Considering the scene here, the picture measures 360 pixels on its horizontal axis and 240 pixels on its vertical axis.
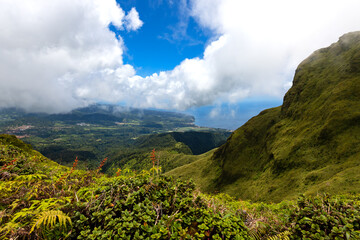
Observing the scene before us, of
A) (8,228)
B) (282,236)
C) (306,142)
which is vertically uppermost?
(306,142)

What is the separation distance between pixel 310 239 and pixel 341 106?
205ft

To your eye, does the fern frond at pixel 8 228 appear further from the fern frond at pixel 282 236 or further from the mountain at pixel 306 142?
the mountain at pixel 306 142

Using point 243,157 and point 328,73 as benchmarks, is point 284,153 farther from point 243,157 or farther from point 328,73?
point 328,73

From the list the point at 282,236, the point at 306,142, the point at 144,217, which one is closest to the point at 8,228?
the point at 144,217

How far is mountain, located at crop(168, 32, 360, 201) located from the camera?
113ft

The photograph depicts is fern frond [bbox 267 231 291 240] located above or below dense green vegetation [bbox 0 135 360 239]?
below

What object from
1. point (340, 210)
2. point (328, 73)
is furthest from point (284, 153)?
point (340, 210)

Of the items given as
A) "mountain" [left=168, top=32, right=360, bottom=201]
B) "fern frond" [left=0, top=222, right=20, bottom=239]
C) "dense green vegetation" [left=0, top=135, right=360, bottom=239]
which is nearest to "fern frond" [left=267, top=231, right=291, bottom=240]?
"dense green vegetation" [left=0, top=135, right=360, bottom=239]

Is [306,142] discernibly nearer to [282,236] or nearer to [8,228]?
[282,236]

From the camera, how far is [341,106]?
45531 millimetres

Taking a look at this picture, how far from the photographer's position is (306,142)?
150 ft

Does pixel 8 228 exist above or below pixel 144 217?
below

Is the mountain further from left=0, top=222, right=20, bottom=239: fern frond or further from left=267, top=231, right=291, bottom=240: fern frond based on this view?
left=0, top=222, right=20, bottom=239: fern frond

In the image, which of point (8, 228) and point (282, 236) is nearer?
point (8, 228)
